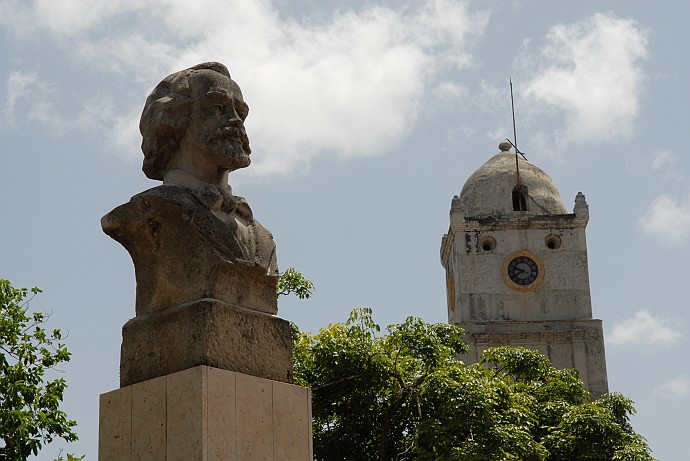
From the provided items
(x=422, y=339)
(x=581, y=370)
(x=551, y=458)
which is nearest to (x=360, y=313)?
(x=422, y=339)

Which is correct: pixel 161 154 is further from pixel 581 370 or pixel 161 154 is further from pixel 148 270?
pixel 581 370

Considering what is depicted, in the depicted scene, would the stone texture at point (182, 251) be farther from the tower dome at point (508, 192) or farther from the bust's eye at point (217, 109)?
the tower dome at point (508, 192)

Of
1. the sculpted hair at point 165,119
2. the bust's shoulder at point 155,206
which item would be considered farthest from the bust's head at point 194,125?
the bust's shoulder at point 155,206

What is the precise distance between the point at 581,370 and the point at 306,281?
20.6m

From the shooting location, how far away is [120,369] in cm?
571

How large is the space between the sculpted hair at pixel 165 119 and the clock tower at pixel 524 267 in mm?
29503

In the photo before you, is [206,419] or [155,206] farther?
[155,206]

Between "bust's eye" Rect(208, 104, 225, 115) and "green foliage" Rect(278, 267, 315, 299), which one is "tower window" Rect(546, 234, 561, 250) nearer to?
"green foliage" Rect(278, 267, 315, 299)

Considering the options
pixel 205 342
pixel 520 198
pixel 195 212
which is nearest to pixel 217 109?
pixel 195 212

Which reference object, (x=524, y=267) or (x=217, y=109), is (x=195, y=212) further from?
(x=524, y=267)

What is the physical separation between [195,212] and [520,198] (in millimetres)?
32076

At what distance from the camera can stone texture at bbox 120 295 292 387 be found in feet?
17.4

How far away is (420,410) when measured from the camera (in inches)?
601

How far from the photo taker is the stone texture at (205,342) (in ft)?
17.4
